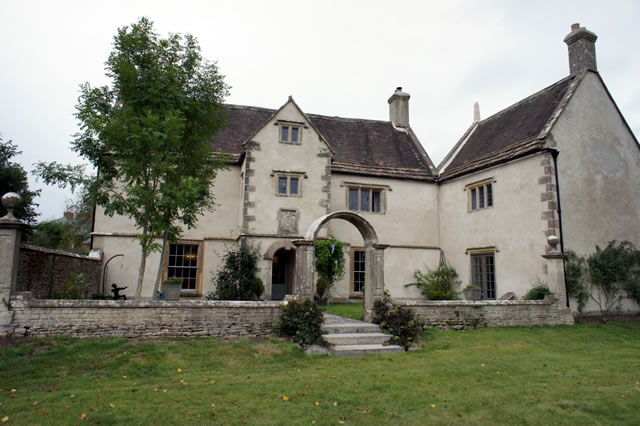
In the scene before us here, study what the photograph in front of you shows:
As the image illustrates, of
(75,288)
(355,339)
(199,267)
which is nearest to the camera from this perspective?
(355,339)

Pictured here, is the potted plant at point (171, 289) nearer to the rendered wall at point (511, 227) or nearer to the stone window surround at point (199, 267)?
the stone window surround at point (199, 267)

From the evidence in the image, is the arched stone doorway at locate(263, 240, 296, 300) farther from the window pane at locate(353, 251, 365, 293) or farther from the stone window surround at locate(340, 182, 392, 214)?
the stone window surround at locate(340, 182, 392, 214)

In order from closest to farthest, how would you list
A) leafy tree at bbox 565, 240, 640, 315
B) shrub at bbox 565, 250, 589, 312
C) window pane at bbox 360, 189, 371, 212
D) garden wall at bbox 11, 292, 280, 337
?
1. garden wall at bbox 11, 292, 280, 337
2. shrub at bbox 565, 250, 589, 312
3. leafy tree at bbox 565, 240, 640, 315
4. window pane at bbox 360, 189, 371, 212

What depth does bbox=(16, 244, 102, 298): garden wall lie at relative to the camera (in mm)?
10531

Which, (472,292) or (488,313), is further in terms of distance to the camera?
(472,292)

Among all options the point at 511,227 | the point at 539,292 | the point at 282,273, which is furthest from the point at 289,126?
the point at 539,292

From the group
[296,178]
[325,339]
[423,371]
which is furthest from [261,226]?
[423,371]

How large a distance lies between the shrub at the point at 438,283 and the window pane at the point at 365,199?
3.83 metres

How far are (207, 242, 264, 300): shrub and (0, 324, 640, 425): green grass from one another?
6.37 meters

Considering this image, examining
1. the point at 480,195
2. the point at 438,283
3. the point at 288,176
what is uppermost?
the point at 288,176

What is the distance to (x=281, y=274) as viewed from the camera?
1942cm

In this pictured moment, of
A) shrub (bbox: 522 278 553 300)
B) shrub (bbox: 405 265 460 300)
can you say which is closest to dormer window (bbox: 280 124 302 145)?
shrub (bbox: 405 265 460 300)

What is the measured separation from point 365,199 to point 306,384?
1407 centimetres

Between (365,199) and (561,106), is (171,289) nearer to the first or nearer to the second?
(365,199)
